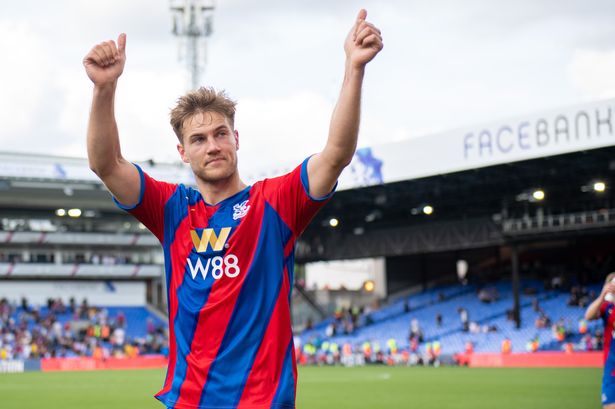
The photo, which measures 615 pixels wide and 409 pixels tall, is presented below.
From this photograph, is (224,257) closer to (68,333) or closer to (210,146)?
(210,146)

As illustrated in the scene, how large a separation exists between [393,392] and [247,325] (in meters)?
19.4

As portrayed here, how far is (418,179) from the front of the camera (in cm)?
3872

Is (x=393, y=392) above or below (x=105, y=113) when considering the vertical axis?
below

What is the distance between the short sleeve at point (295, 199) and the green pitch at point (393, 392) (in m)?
14.0

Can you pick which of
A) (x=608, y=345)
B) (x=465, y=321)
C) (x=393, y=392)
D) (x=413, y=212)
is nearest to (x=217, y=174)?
(x=608, y=345)

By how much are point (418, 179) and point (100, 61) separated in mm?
35447

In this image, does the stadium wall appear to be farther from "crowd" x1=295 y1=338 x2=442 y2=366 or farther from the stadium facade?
"crowd" x1=295 y1=338 x2=442 y2=366

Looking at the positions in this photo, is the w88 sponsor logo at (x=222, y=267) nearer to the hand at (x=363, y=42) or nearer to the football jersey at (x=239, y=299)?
the football jersey at (x=239, y=299)

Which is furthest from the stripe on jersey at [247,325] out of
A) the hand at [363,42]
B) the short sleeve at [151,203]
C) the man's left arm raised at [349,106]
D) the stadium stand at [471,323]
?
the stadium stand at [471,323]

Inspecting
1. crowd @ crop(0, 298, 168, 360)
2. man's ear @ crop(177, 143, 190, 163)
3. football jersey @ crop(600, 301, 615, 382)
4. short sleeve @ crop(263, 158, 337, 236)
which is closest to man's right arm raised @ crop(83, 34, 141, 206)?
man's ear @ crop(177, 143, 190, 163)

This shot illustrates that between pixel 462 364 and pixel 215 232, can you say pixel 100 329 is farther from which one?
pixel 215 232

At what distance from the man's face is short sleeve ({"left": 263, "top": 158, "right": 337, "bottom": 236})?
216mm

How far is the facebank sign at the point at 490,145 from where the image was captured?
30953 millimetres

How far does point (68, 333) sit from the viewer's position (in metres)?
48.2
